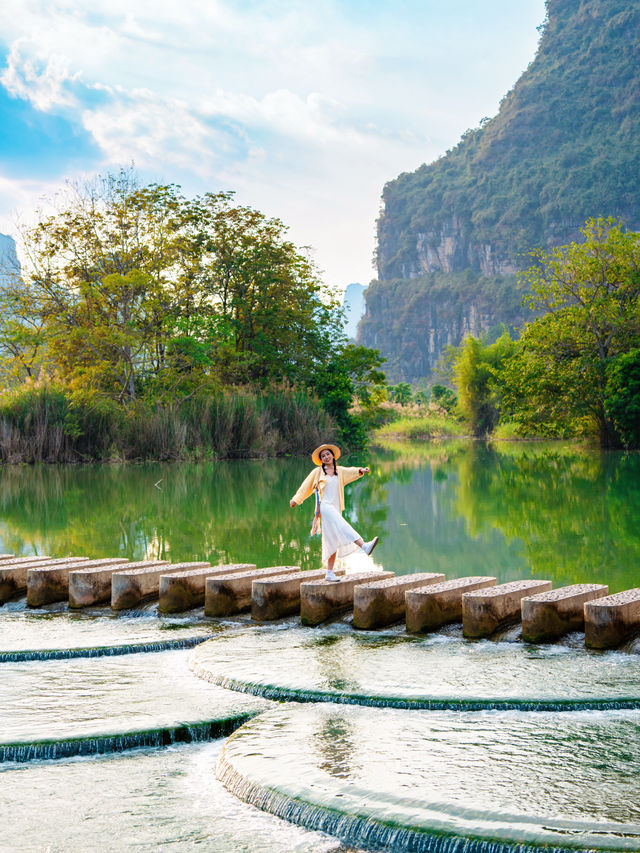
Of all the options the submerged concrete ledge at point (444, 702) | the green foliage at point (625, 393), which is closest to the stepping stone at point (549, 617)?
the submerged concrete ledge at point (444, 702)

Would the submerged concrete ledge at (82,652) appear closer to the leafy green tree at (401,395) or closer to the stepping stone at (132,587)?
the stepping stone at (132,587)

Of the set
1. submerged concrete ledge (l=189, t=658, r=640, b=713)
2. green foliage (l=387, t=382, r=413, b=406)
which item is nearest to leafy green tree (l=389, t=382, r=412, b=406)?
green foliage (l=387, t=382, r=413, b=406)

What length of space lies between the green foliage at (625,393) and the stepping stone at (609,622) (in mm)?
22809

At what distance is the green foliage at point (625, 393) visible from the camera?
27078mm

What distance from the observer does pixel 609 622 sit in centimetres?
522

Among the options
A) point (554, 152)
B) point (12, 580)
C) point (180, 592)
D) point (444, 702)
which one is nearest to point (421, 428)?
point (12, 580)

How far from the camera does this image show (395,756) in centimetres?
379

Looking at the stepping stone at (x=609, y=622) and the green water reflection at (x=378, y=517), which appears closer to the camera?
the stepping stone at (x=609, y=622)

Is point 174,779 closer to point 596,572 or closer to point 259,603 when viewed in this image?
point 259,603

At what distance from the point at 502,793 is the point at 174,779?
1.32 metres

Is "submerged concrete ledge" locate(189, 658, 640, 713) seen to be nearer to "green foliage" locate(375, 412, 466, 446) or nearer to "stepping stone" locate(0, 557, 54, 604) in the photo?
"stepping stone" locate(0, 557, 54, 604)

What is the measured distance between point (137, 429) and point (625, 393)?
1404cm

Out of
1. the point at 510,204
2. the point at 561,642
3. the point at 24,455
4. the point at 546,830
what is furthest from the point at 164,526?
the point at 510,204

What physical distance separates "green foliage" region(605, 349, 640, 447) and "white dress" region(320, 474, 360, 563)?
21948 millimetres
